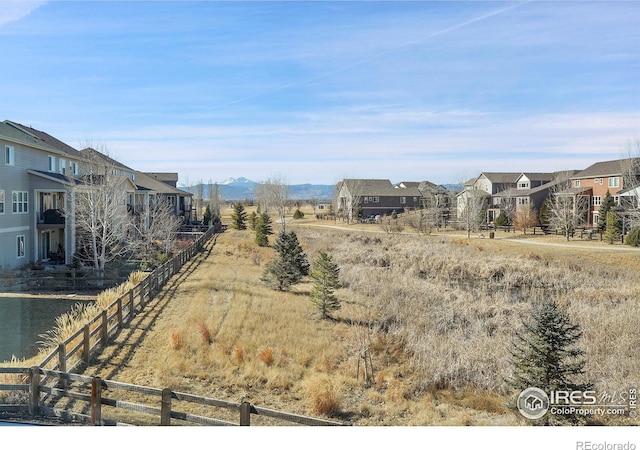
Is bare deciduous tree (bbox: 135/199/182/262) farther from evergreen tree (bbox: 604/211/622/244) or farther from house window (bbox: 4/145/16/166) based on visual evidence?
evergreen tree (bbox: 604/211/622/244)

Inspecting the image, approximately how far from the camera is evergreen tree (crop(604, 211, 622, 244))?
121ft

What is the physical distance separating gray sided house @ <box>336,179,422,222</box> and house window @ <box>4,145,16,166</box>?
45.8 metres

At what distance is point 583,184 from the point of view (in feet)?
160

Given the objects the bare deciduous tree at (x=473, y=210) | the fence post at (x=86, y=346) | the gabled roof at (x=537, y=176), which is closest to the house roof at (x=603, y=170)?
the gabled roof at (x=537, y=176)

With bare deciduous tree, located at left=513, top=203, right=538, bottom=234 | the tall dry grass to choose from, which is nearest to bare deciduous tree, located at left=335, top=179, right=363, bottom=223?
bare deciduous tree, located at left=513, top=203, right=538, bottom=234

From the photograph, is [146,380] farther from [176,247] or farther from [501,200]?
[501,200]

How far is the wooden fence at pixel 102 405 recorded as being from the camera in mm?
7715

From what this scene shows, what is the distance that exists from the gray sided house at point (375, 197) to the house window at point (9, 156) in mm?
45781

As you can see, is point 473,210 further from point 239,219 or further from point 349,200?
point 239,219

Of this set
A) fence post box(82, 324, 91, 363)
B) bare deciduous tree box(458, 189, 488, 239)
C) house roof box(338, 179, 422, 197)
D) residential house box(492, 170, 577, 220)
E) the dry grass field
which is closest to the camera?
the dry grass field

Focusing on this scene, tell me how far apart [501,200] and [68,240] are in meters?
45.6

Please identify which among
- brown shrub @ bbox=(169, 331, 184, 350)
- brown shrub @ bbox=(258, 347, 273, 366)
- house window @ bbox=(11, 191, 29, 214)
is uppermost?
house window @ bbox=(11, 191, 29, 214)

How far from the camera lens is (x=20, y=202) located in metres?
25.5
